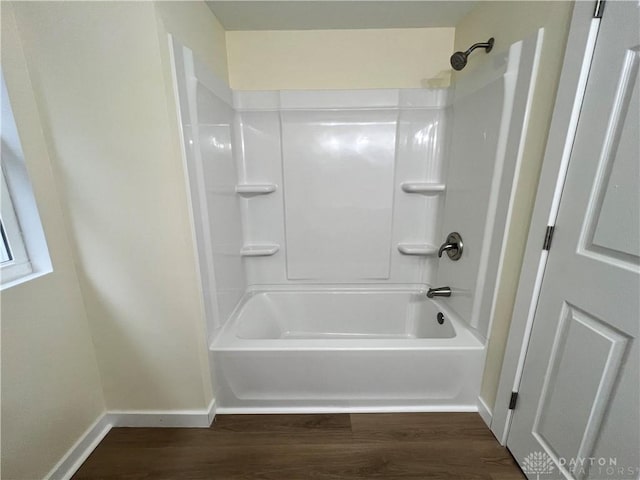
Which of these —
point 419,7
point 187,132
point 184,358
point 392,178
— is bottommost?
point 184,358

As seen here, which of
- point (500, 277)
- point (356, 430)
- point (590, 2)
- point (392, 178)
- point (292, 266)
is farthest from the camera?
point (292, 266)

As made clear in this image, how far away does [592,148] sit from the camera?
2.68ft

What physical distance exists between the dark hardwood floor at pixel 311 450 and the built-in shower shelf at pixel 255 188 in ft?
4.37

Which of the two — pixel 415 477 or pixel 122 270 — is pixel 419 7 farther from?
pixel 415 477

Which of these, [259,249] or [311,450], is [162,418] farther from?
[259,249]

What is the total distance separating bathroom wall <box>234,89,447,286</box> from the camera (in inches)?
68.2

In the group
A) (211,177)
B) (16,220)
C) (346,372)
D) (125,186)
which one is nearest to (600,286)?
(346,372)

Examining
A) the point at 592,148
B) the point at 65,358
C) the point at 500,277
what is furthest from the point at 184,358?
the point at 592,148

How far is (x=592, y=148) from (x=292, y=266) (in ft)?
5.45

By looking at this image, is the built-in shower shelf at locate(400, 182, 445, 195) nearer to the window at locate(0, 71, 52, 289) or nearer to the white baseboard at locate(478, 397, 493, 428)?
the white baseboard at locate(478, 397, 493, 428)

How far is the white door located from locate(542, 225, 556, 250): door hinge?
0.05 feet

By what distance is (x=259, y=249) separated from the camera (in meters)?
1.93

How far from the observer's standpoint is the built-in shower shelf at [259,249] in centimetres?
190

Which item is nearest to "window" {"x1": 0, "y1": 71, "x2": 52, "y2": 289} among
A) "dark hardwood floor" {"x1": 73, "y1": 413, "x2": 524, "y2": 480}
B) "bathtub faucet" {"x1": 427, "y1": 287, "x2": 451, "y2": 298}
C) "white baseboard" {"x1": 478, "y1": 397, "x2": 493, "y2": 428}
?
"dark hardwood floor" {"x1": 73, "y1": 413, "x2": 524, "y2": 480}
